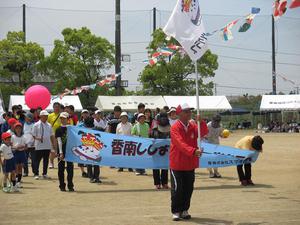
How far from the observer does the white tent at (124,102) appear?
126 feet

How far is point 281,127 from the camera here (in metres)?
Result: 49.6

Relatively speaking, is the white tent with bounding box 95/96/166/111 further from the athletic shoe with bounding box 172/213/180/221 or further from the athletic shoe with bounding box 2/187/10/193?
the athletic shoe with bounding box 172/213/180/221

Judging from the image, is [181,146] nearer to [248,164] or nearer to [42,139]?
[248,164]

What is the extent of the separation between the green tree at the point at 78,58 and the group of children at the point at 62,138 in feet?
97.5

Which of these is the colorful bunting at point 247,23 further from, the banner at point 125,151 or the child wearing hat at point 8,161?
the child wearing hat at point 8,161

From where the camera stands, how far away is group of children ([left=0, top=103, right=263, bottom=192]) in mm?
12430

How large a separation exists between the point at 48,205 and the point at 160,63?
38428 millimetres

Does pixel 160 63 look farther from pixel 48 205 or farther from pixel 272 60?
pixel 48 205

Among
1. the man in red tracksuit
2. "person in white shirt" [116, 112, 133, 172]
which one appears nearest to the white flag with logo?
the man in red tracksuit

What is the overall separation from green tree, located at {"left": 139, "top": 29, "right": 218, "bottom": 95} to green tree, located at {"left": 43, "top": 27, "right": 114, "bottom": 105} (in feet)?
14.0

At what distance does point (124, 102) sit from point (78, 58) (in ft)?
29.4

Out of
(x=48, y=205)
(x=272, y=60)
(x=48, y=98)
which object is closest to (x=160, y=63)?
(x=272, y=60)

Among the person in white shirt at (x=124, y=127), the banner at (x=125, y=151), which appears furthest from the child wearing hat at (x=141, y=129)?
the banner at (x=125, y=151)

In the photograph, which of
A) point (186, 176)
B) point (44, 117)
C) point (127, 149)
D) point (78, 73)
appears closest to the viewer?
point (186, 176)
